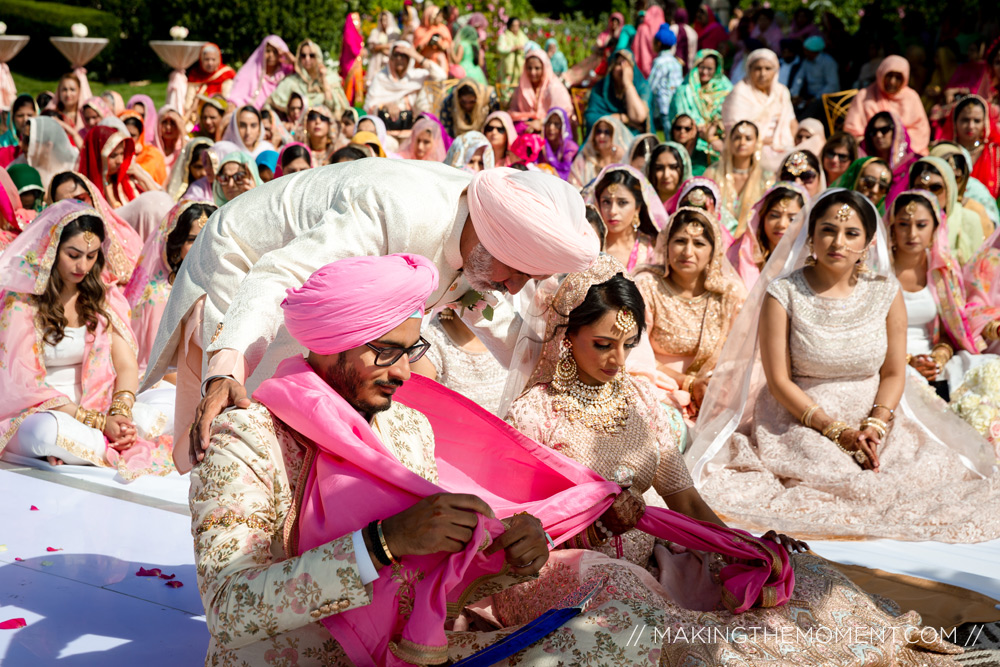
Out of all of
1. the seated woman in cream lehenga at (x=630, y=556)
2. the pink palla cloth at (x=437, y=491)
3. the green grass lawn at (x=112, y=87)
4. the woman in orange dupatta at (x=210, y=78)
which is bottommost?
the green grass lawn at (x=112, y=87)

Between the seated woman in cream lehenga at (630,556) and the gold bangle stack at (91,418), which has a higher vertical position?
the seated woman in cream lehenga at (630,556)

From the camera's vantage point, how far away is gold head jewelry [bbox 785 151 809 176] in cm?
645

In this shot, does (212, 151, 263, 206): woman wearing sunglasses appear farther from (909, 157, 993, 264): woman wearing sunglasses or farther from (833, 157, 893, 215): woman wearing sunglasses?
(909, 157, 993, 264): woman wearing sunglasses

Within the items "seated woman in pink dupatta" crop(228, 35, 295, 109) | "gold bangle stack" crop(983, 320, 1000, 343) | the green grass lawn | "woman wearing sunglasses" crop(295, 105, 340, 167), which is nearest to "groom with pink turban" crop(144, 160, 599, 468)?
"gold bangle stack" crop(983, 320, 1000, 343)

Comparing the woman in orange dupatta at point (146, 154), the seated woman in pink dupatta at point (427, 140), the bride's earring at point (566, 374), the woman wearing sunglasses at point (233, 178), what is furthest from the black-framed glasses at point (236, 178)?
the bride's earring at point (566, 374)

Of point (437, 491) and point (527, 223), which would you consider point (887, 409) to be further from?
point (437, 491)

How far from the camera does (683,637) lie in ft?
6.45

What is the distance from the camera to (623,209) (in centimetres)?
543

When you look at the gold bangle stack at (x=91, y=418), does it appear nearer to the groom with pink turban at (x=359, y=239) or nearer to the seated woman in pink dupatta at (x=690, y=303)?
the groom with pink turban at (x=359, y=239)

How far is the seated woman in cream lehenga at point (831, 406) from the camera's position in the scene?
145 inches

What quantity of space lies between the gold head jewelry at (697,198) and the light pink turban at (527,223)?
142 inches

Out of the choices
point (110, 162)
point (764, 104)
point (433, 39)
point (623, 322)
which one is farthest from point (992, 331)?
point (433, 39)

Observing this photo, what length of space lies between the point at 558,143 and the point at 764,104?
197 cm

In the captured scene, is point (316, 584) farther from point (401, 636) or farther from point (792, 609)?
point (792, 609)
